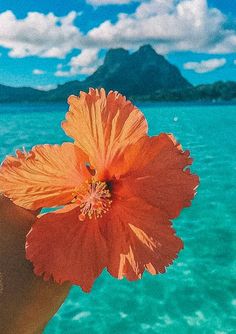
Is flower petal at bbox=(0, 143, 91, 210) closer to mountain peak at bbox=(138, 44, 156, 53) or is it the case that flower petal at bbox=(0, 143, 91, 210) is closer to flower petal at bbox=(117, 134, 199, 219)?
flower petal at bbox=(117, 134, 199, 219)

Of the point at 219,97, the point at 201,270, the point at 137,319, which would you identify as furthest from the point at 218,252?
the point at 219,97

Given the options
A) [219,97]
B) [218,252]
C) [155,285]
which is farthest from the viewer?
[219,97]

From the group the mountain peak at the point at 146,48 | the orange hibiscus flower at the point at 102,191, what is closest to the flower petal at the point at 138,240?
the orange hibiscus flower at the point at 102,191

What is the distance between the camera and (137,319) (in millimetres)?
3469

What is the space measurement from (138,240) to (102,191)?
0.04 meters

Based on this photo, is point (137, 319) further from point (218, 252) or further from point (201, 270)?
point (218, 252)

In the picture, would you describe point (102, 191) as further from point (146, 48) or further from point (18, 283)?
point (146, 48)

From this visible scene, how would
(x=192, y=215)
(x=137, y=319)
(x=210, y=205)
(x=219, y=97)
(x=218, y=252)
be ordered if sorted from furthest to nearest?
(x=219, y=97)
(x=210, y=205)
(x=192, y=215)
(x=218, y=252)
(x=137, y=319)

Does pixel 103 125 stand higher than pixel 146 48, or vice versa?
pixel 146 48

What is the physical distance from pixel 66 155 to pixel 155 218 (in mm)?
76

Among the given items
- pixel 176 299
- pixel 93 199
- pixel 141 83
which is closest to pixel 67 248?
pixel 93 199

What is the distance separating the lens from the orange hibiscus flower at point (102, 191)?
0.30 meters

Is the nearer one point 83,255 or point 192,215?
point 83,255

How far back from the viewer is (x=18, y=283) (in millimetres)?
375
